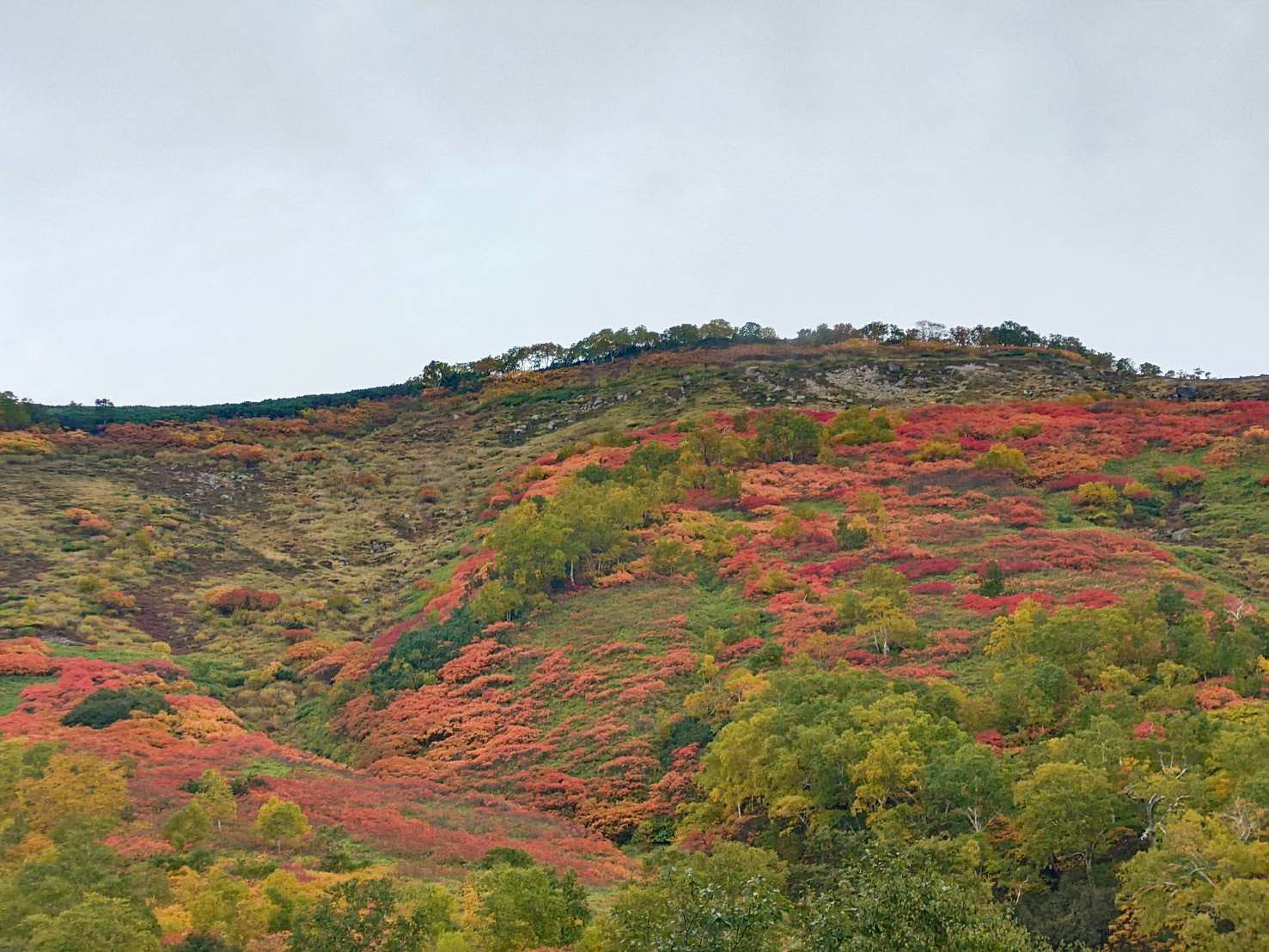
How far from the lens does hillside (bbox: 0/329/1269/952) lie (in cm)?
2506

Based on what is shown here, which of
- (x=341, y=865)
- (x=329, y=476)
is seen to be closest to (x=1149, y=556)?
(x=341, y=865)

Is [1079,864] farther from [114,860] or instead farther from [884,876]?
[114,860]

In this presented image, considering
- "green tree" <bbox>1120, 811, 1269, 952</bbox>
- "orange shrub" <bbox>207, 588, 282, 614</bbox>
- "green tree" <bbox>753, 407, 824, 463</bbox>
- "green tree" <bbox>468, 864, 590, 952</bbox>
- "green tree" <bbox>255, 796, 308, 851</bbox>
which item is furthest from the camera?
"green tree" <bbox>753, 407, 824, 463</bbox>

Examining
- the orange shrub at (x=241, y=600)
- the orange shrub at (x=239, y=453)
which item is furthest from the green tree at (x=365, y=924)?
the orange shrub at (x=239, y=453)

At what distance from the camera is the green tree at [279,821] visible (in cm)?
3312

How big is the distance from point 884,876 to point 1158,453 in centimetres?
6430

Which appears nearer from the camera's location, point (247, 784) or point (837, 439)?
point (247, 784)

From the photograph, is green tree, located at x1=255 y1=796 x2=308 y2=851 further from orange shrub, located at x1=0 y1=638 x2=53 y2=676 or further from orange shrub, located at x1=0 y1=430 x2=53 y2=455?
orange shrub, located at x1=0 y1=430 x2=53 y2=455

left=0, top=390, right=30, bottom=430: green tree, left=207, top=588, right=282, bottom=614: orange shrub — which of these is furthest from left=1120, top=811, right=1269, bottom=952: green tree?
left=0, top=390, right=30, bottom=430: green tree

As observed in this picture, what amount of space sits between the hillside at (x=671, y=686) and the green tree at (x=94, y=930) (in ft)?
0.36

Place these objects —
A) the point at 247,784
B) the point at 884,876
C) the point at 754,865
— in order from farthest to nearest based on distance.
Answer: the point at 247,784 → the point at 754,865 → the point at 884,876

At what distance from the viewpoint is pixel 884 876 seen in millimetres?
20562

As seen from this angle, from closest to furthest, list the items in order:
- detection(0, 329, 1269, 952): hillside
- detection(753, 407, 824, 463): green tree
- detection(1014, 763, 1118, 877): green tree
Result: detection(0, 329, 1269, 952): hillside
detection(1014, 763, 1118, 877): green tree
detection(753, 407, 824, 463): green tree

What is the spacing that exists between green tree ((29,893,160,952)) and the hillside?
110mm
